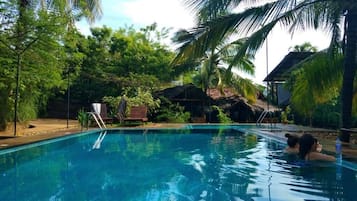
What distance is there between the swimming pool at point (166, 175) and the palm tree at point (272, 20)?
235cm

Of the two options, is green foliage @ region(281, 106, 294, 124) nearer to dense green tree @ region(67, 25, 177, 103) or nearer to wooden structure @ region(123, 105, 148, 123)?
dense green tree @ region(67, 25, 177, 103)

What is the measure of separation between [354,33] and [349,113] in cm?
194

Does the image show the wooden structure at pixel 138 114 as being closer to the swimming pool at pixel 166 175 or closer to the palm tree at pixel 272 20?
the swimming pool at pixel 166 175

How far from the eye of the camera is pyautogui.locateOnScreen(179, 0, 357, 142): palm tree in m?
7.42

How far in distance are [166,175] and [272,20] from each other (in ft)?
12.4

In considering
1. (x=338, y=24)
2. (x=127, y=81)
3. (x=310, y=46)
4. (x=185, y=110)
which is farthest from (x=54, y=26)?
(x=310, y=46)

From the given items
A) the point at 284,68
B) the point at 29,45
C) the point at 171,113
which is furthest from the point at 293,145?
the point at 284,68

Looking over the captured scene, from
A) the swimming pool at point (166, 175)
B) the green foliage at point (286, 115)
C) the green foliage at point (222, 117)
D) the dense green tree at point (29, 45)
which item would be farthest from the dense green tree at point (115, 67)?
the swimming pool at point (166, 175)

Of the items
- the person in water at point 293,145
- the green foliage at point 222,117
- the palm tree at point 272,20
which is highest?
the palm tree at point 272,20

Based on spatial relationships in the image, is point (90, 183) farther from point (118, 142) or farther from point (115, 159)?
point (118, 142)

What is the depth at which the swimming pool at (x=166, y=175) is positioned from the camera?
206 inches

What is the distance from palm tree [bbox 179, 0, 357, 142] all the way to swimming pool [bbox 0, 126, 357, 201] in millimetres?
2351

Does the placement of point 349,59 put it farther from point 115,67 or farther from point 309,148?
point 115,67

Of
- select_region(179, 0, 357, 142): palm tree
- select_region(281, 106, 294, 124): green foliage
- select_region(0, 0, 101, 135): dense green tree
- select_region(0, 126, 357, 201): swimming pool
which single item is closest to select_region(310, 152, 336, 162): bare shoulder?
select_region(0, 126, 357, 201): swimming pool
